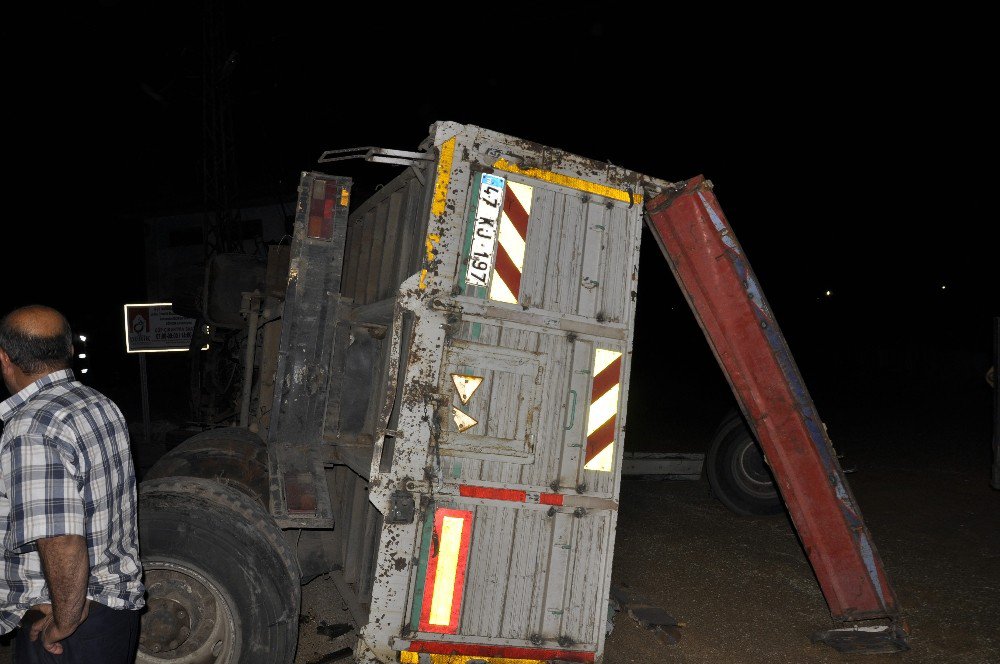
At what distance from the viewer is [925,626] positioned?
14.3 ft

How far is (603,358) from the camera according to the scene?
3.12 metres

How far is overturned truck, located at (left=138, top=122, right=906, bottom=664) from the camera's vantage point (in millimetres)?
2838

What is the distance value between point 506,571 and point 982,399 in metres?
24.0

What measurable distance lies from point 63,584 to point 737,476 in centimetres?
586

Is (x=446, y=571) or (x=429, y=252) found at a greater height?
(x=429, y=252)

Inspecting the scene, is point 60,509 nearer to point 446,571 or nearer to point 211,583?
point 211,583

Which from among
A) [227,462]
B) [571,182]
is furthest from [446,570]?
[571,182]

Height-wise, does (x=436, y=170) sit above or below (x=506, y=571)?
above

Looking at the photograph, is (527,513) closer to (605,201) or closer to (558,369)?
(558,369)

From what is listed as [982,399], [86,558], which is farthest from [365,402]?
[982,399]

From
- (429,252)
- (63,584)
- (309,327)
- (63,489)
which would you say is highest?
(429,252)

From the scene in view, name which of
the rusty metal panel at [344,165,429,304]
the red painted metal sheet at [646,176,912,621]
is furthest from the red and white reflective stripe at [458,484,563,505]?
the red painted metal sheet at [646,176,912,621]

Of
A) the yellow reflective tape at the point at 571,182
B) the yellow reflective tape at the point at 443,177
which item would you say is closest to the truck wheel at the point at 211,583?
the yellow reflective tape at the point at 443,177

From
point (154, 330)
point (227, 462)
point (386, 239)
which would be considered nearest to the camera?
point (386, 239)
